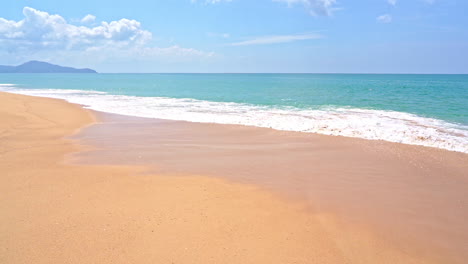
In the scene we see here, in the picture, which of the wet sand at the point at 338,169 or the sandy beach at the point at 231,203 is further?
the wet sand at the point at 338,169

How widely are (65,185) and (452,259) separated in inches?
286

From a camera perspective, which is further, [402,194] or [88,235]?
[402,194]

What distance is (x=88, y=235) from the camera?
4660 millimetres

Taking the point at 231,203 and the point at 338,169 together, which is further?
the point at 338,169

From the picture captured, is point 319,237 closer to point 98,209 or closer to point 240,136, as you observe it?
point 98,209

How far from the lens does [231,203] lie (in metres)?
5.95

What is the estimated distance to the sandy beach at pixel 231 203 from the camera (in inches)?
172

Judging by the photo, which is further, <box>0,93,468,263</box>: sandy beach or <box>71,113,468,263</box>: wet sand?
<box>71,113,468,263</box>: wet sand

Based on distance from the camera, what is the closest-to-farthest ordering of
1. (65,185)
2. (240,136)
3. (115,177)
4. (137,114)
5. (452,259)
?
(452,259) → (65,185) → (115,177) → (240,136) → (137,114)

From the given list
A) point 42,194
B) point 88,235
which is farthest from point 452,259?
point 42,194

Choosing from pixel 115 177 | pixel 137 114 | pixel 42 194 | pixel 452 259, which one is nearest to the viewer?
pixel 452 259

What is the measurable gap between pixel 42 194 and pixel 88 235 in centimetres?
233

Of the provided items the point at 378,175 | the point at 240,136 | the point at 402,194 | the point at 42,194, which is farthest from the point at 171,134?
the point at 402,194

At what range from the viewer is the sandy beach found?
14.3 ft
